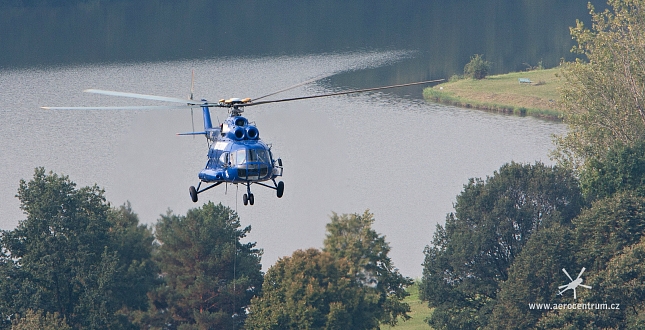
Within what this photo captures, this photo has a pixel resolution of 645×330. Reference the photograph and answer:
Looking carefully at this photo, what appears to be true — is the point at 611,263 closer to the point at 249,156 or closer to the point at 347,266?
the point at 347,266

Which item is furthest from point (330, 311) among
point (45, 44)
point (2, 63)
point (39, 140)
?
point (45, 44)

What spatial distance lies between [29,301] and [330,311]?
13633 millimetres

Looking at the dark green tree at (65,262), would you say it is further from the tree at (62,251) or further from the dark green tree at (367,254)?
the dark green tree at (367,254)

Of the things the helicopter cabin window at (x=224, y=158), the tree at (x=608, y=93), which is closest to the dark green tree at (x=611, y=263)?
the tree at (x=608, y=93)

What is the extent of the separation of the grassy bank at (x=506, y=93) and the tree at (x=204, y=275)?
38766 mm

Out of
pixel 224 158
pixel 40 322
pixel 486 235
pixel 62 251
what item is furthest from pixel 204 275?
pixel 224 158

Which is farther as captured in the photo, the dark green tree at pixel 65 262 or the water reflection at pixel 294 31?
the water reflection at pixel 294 31

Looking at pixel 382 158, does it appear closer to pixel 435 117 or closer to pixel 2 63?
pixel 435 117

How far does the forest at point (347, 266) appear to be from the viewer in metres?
42.3

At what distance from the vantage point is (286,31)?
367 feet

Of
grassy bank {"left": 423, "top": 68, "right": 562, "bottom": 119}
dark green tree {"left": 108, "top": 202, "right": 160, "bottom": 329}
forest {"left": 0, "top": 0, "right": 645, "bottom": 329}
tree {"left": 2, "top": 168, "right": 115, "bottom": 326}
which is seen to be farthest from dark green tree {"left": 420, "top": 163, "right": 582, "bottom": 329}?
grassy bank {"left": 423, "top": 68, "right": 562, "bottom": 119}

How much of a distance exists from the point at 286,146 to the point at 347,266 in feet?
53.9

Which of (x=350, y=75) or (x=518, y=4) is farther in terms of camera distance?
(x=518, y=4)

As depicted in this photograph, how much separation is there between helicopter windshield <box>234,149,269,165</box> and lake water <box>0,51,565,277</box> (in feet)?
102
